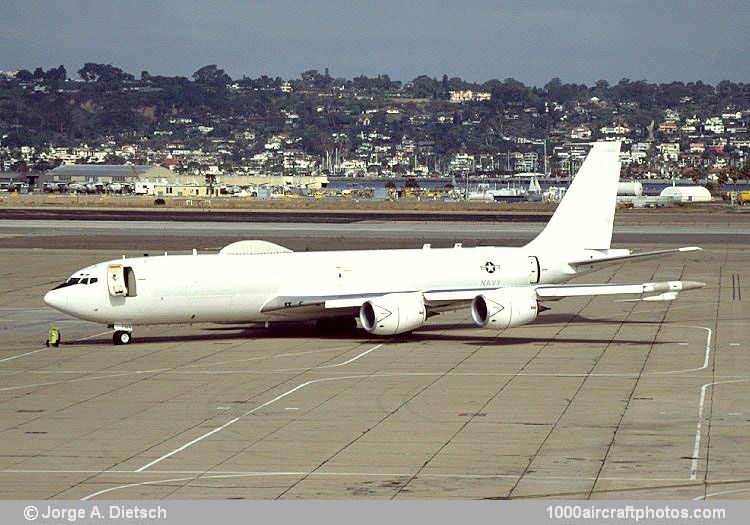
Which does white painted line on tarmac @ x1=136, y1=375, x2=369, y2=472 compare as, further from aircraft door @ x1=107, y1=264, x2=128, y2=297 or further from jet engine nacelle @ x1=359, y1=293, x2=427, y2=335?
aircraft door @ x1=107, y1=264, x2=128, y2=297

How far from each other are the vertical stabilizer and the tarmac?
12.5ft

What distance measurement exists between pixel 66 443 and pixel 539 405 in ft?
46.2

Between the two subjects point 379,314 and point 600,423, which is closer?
point 600,423

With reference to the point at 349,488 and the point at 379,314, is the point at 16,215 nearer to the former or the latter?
the point at 379,314

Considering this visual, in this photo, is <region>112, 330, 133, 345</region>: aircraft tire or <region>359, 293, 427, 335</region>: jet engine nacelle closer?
<region>359, 293, 427, 335</region>: jet engine nacelle

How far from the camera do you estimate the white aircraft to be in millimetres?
52125

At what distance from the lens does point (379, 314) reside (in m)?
52.4

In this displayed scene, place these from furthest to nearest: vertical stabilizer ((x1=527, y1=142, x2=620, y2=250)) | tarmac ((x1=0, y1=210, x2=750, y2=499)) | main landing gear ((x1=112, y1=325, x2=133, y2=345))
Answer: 1. vertical stabilizer ((x1=527, y1=142, x2=620, y2=250))
2. main landing gear ((x1=112, y1=325, x2=133, y2=345))
3. tarmac ((x1=0, y1=210, x2=750, y2=499))

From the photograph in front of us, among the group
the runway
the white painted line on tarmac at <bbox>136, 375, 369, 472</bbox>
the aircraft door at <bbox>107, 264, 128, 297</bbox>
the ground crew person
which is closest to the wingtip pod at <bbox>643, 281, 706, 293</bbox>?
the white painted line on tarmac at <bbox>136, 375, 369, 472</bbox>

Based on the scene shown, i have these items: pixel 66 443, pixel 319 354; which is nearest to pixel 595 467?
pixel 66 443

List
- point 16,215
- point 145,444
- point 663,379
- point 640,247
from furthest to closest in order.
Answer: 1. point 16,215
2. point 640,247
3. point 663,379
4. point 145,444

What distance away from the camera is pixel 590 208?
2413 inches

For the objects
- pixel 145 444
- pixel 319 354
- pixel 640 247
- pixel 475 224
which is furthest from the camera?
pixel 475 224

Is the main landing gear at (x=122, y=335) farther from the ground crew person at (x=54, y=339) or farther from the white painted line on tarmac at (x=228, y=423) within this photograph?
the white painted line on tarmac at (x=228, y=423)
